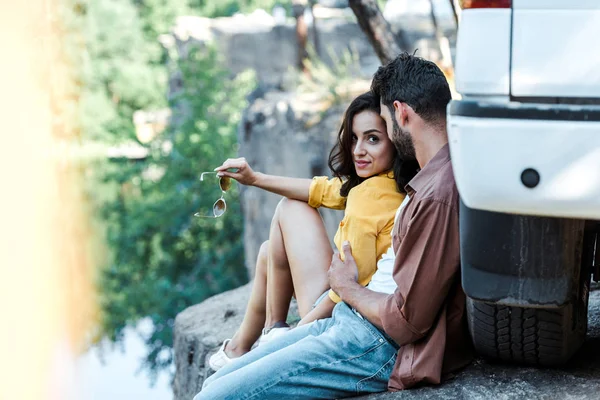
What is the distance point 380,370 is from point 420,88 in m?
0.93

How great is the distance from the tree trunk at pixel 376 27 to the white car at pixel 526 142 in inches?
141

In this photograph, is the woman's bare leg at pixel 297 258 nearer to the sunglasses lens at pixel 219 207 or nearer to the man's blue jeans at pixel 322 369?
the sunglasses lens at pixel 219 207

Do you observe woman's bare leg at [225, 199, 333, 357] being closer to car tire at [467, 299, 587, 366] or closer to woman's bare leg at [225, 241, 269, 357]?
woman's bare leg at [225, 241, 269, 357]

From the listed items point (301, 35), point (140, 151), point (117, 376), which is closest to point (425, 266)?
point (301, 35)

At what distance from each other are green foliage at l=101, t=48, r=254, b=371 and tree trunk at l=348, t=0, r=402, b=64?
9721 millimetres

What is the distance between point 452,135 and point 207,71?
15316 millimetres

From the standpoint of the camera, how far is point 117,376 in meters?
19.0

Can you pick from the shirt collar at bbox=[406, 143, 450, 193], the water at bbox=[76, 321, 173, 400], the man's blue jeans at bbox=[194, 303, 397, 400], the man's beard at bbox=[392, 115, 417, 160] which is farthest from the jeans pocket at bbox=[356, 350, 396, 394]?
the water at bbox=[76, 321, 173, 400]

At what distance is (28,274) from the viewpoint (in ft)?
79.5

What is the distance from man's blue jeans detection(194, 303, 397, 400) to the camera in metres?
3.12

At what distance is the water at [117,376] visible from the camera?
17.1m

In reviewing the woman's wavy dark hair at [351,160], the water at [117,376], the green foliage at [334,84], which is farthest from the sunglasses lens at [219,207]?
the water at [117,376]

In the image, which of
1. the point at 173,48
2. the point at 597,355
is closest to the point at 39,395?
the point at 173,48

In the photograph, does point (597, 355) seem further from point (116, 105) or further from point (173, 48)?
point (116, 105)
